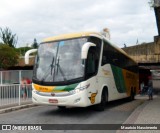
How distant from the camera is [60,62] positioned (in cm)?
1339

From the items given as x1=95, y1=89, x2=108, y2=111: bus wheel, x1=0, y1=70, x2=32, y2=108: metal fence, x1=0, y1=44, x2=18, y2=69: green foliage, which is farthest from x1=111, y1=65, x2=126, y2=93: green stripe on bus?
x1=0, y1=44, x2=18, y2=69: green foliage

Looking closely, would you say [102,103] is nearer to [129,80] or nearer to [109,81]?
[109,81]

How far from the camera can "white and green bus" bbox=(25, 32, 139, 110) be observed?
42.3 feet

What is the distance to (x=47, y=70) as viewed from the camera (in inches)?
530

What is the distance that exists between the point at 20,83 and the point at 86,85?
6.20 metres

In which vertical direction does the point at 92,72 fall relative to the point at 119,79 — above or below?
above

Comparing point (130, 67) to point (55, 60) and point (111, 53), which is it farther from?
point (55, 60)

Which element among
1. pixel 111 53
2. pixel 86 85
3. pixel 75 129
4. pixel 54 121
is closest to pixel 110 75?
pixel 111 53

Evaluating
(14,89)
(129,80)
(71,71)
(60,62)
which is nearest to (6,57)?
(129,80)

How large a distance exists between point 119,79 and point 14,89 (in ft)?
19.0

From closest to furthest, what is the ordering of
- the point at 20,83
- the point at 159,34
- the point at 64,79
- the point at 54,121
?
the point at 54,121 < the point at 64,79 < the point at 20,83 < the point at 159,34

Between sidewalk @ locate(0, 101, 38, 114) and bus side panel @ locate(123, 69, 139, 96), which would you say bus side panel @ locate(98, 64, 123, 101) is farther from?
sidewalk @ locate(0, 101, 38, 114)

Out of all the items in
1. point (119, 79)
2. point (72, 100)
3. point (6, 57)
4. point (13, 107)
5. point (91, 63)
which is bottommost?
Answer: point (13, 107)

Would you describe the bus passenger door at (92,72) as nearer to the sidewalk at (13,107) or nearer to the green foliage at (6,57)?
the sidewalk at (13,107)
